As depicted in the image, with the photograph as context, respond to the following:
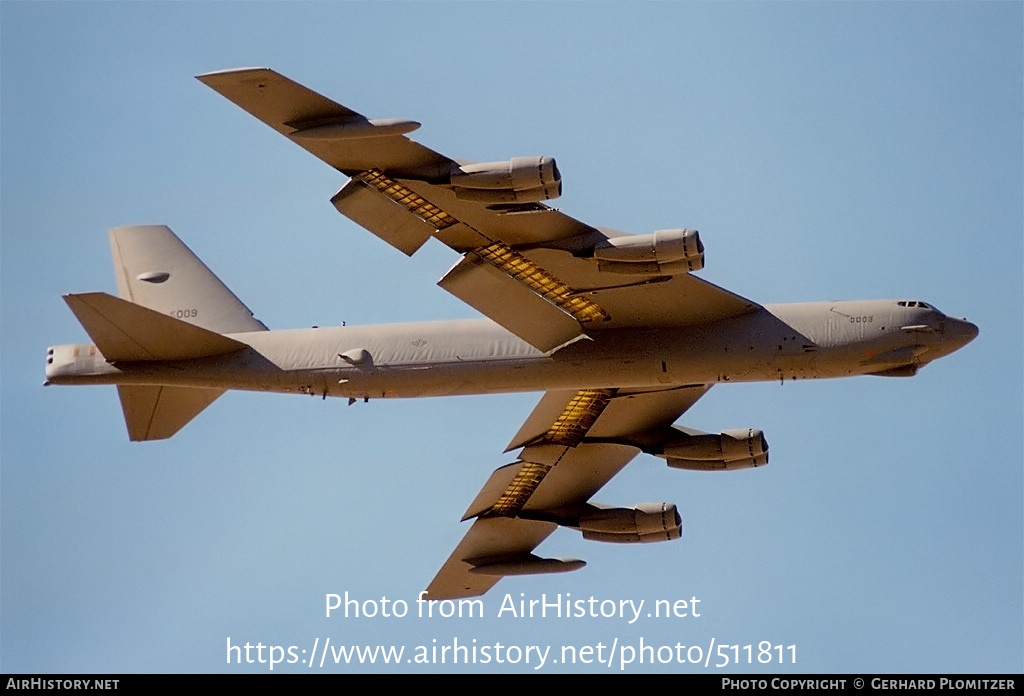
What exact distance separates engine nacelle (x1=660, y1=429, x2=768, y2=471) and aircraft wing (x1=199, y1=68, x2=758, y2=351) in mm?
4094

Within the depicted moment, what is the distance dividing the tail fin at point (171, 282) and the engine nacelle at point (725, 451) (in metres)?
10.2

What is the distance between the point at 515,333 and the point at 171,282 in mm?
9324

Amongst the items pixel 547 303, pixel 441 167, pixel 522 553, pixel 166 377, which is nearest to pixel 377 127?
pixel 441 167

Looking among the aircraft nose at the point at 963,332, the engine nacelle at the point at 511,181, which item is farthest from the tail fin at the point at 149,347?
the aircraft nose at the point at 963,332

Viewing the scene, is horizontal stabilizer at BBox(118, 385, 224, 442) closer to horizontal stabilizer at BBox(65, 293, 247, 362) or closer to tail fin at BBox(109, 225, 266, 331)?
horizontal stabilizer at BBox(65, 293, 247, 362)

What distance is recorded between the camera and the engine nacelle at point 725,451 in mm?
38375

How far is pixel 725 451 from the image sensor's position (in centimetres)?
3841

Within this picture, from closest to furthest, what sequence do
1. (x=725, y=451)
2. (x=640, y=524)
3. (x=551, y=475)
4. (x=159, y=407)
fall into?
(x=159, y=407) < (x=725, y=451) < (x=640, y=524) < (x=551, y=475)

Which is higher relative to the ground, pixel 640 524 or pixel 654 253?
pixel 654 253

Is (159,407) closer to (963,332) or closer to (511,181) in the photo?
(511,181)

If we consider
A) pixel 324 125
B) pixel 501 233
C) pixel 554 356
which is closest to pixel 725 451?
pixel 554 356
